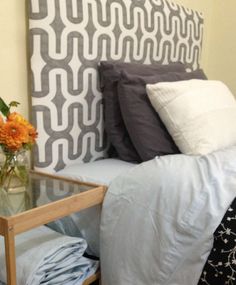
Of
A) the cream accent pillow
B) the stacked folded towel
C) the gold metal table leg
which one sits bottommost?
the stacked folded towel

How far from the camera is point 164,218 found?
102 cm

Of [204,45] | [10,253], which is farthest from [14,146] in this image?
[204,45]

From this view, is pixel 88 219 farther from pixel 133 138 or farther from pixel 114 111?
pixel 114 111

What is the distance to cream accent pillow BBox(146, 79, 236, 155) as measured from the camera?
1.29m

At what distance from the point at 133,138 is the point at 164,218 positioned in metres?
Answer: 0.43

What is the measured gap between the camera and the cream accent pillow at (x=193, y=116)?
1.29m

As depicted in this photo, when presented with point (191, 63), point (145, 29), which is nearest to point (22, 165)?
point (145, 29)

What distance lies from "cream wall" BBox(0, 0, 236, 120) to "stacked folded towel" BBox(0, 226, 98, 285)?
1.55 ft

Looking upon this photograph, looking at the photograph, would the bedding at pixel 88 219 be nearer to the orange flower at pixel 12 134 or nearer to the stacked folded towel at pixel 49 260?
the stacked folded towel at pixel 49 260

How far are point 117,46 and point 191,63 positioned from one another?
0.71m

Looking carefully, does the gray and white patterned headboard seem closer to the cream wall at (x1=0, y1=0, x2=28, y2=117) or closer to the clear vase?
the cream wall at (x1=0, y1=0, x2=28, y2=117)

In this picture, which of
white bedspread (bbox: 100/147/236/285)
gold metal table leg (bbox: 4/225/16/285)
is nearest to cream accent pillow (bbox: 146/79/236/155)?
white bedspread (bbox: 100/147/236/285)

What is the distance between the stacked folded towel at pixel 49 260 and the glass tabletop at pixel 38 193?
0.41 feet

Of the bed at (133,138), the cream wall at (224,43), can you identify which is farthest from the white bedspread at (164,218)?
the cream wall at (224,43)
